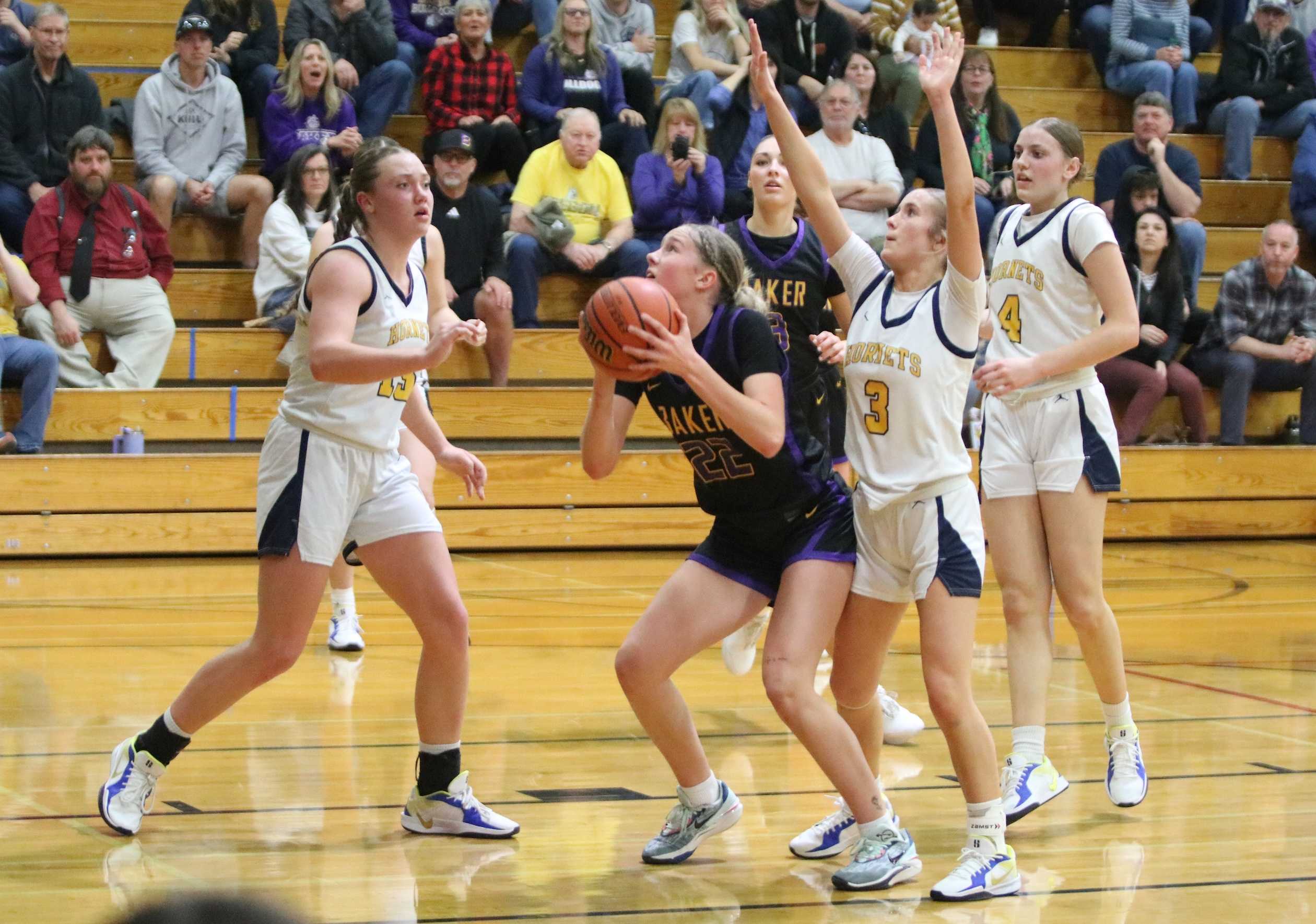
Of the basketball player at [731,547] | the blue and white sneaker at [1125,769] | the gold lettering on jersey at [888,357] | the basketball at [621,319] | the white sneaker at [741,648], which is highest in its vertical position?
the basketball at [621,319]

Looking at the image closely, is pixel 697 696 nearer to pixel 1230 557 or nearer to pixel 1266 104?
pixel 1230 557

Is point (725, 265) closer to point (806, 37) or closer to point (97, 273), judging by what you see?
point (97, 273)

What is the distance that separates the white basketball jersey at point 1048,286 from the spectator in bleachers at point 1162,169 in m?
6.08

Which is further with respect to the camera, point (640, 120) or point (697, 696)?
point (640, 120)

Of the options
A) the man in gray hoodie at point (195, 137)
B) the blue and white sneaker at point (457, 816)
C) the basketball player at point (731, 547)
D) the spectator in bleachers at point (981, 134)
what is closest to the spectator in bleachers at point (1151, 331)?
the spectator in bleachers at point (981, 134)

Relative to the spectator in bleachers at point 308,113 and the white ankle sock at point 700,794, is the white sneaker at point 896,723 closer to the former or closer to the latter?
the white ankle sock at point 700,794

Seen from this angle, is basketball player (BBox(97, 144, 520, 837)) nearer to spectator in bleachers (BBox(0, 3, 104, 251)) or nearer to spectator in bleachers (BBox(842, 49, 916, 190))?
spectator in bleachers (BBox(0, 3, 104, 251))

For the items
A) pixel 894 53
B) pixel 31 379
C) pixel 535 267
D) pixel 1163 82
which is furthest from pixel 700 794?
pixel 1163 82

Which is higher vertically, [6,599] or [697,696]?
[697,696]

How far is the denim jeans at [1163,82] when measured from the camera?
11.6 meters

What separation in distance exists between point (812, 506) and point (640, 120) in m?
6.73

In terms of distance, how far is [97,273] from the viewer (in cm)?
851

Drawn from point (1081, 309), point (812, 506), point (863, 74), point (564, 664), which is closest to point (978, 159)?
point (863, 74)

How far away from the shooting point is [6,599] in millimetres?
6883
